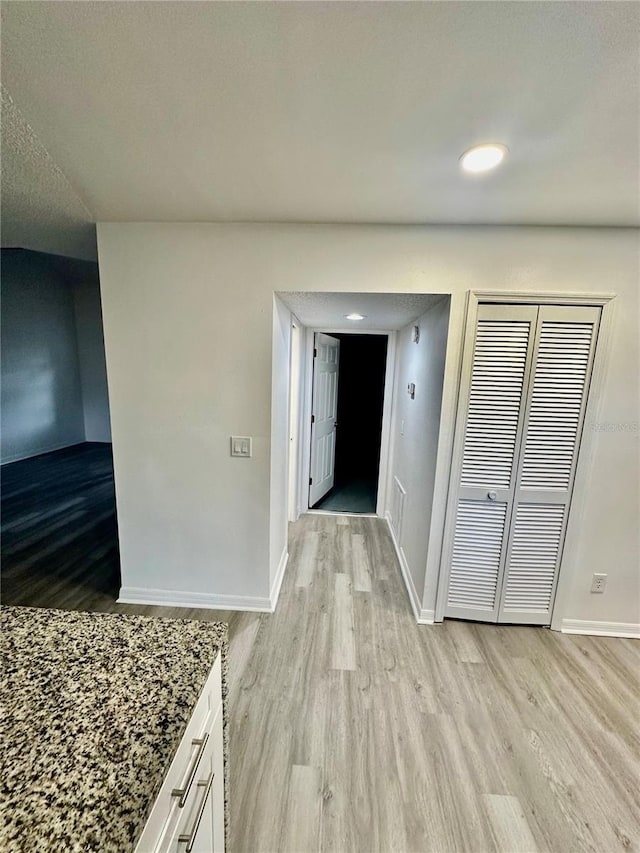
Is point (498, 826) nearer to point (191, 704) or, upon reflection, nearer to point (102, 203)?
point (191, 704)

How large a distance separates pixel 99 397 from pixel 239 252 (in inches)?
253

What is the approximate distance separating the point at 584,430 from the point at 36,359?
7.71 m

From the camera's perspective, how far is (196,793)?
2.53 ft

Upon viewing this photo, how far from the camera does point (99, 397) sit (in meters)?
6.83

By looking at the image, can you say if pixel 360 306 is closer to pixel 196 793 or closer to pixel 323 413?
pixel 323 413

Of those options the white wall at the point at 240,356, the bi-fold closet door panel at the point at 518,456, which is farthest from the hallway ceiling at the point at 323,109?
the bi-fold closet door panel at the point at 518,456

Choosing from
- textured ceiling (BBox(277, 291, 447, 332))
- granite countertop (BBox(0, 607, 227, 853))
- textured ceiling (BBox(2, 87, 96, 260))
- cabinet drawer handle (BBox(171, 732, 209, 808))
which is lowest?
cabinet drawer handle (BBox(171, 732, 209, 808))

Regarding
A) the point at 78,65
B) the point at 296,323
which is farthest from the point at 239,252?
the point at 296,323

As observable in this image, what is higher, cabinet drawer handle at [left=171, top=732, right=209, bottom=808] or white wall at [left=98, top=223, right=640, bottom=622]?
white wall at [left=98, top=223, right=640, bottom=622]

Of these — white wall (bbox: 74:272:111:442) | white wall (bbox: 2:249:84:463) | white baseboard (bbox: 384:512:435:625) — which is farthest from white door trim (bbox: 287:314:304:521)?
white wall (bbox: 2:249:84:463)

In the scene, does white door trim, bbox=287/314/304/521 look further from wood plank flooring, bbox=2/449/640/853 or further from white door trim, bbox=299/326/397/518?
wood plank flooring, bbox=2/449/640/853

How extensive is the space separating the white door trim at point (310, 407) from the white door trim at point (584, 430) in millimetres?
1516

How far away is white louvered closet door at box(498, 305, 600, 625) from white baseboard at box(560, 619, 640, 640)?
0.16 meters

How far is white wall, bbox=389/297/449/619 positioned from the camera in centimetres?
204
